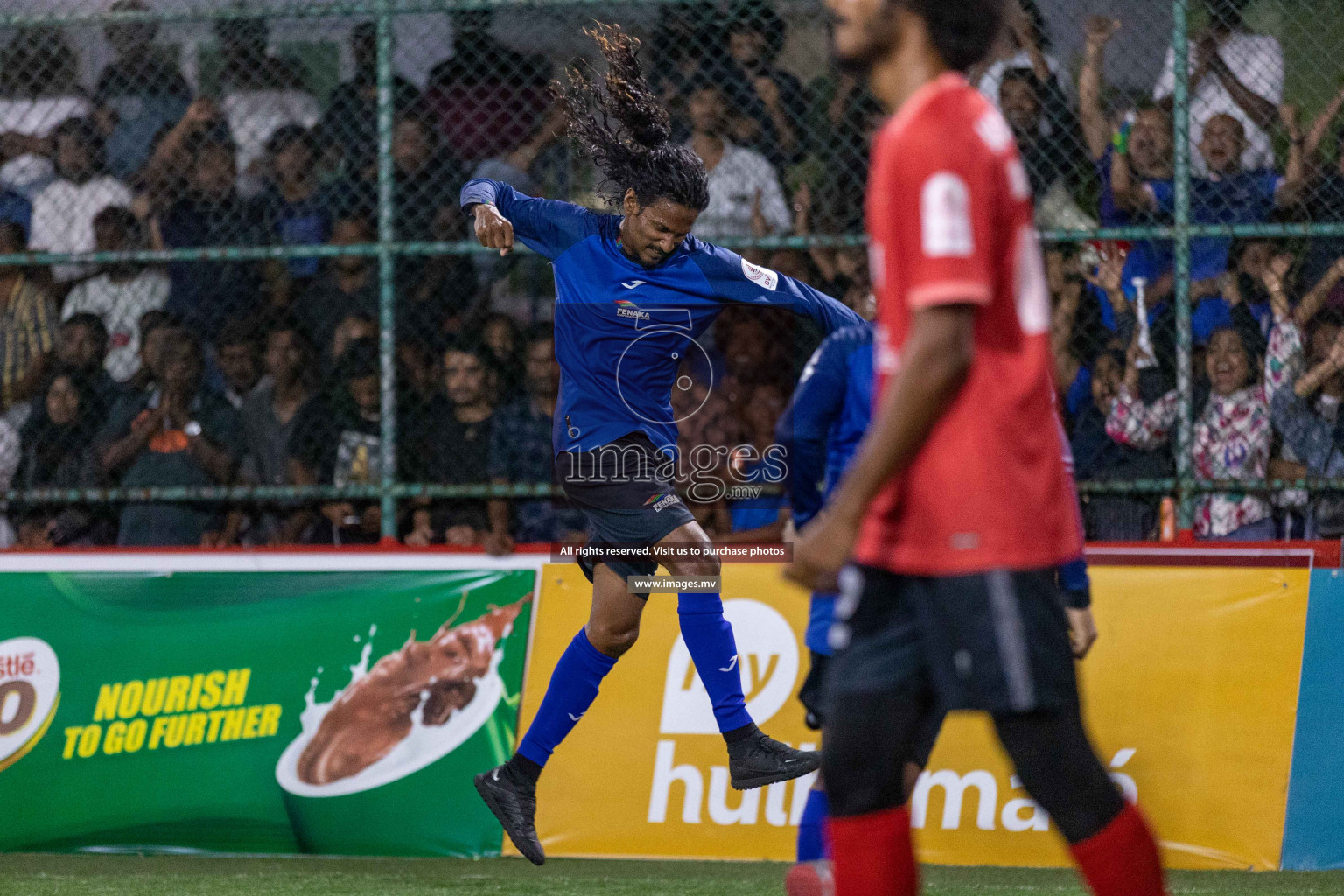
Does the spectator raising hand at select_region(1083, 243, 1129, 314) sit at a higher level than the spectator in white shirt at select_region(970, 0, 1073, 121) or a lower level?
lower

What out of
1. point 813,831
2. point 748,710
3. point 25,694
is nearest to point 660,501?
point 813,831

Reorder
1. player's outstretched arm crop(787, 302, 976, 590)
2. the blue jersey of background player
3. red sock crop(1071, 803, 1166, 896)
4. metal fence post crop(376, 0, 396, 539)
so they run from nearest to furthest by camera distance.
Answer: player's outstretched arm crop(787, 302, 976, 590) < red sock crop(1071, 803, 1166, 896) < the blue jersey of background player < metal fence post crop(376, 0, 396, 539)

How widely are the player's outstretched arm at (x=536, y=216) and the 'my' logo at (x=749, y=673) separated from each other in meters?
1.59

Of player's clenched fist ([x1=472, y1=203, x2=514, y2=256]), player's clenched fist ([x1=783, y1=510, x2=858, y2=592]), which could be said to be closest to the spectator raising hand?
player's clenched fist ([x1=472, y1=203, x2=514, y2=256])

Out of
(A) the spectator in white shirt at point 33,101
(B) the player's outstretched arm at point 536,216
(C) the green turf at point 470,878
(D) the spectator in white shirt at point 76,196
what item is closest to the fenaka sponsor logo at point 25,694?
(C) the green turf at point 470,878

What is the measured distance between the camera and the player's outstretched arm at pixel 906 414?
82.4 inches

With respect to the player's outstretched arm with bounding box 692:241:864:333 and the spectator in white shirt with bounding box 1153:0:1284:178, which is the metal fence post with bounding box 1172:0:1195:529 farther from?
the player's outstretched arm with bounding box 692:241:864:333

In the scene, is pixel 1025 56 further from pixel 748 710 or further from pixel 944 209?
pixel 944 209

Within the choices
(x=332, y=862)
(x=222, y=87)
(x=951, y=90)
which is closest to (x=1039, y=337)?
(x=951, y=90)

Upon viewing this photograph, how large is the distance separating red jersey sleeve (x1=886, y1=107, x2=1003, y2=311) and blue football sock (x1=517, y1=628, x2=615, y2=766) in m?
2.68

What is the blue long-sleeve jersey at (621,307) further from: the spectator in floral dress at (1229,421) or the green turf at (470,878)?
the spectator in floral dress at (1229,421)

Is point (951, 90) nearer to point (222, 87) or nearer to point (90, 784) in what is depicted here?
point (90, 784)

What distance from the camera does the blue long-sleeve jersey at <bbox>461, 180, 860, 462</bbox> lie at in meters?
4.56

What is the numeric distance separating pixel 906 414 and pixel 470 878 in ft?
11.8
